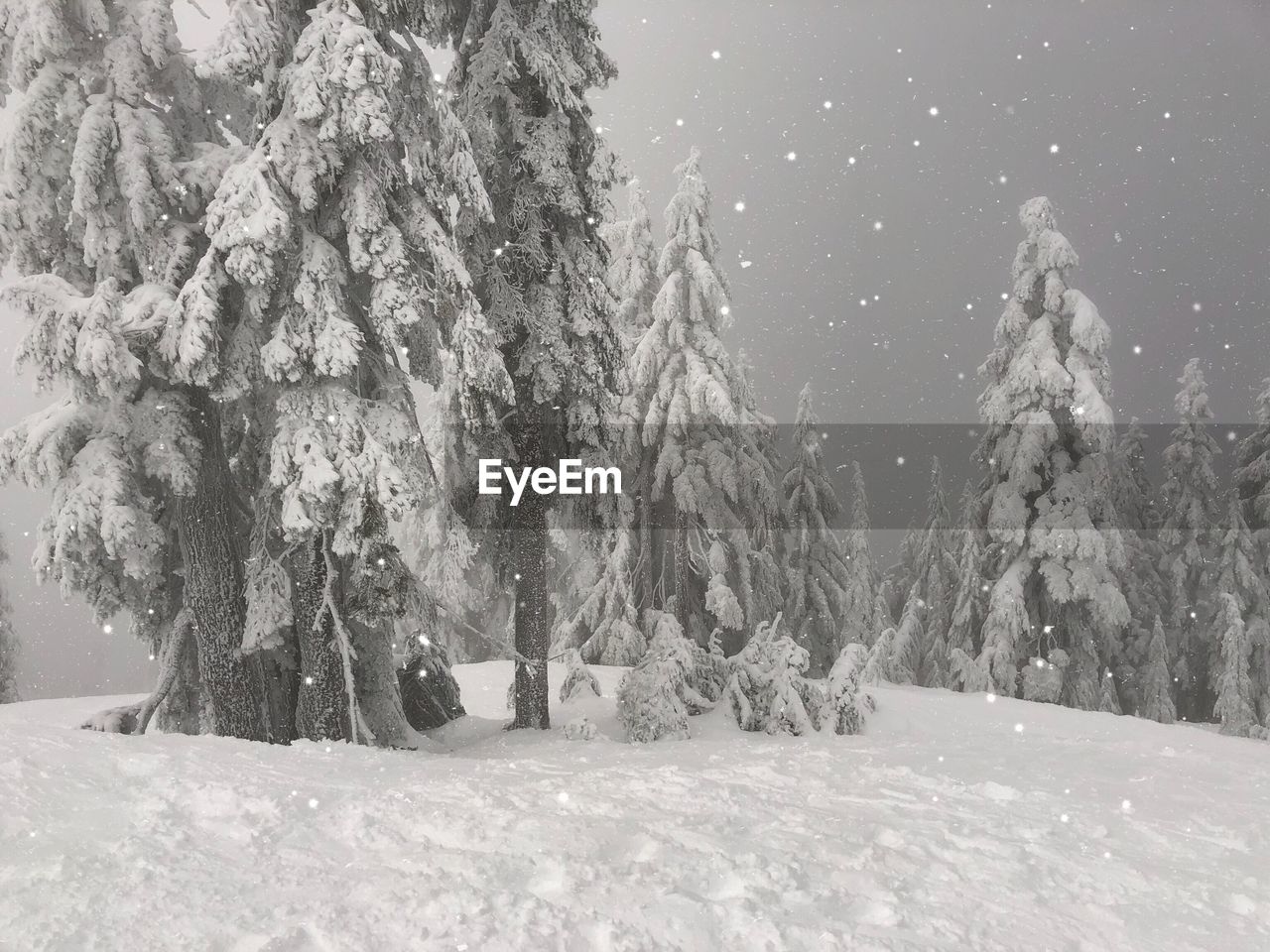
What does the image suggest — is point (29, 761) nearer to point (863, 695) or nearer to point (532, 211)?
point (532, 211)

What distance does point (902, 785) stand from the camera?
6141 mm

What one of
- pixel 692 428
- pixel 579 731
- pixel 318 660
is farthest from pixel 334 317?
pixel 692 428

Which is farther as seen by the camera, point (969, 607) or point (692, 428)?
point (969, 607)

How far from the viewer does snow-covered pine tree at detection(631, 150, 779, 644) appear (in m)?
17.4

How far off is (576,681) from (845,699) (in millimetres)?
4493

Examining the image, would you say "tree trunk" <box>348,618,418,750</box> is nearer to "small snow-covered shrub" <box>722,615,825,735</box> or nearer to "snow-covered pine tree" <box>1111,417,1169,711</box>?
"small snow-covered shrub" <box>722,615,825,735</box>

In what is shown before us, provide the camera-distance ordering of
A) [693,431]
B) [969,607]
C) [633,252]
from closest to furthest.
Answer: [693,431]
[633,252]
[969,607]

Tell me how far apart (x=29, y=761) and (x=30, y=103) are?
23.7 feet

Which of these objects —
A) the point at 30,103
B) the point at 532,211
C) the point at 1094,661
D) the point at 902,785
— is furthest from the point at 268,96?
the point at 1094,661

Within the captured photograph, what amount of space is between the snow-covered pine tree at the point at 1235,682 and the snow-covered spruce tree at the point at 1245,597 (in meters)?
0.15

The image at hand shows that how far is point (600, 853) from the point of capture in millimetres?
4102

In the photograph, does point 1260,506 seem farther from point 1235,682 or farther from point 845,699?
point 845,699

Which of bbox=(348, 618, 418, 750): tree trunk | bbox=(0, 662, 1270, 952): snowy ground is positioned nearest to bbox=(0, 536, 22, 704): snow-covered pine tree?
bbox=(348, 618, 418, 750): tree trunk

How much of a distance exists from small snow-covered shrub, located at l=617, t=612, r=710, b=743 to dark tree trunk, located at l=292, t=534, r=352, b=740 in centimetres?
351
